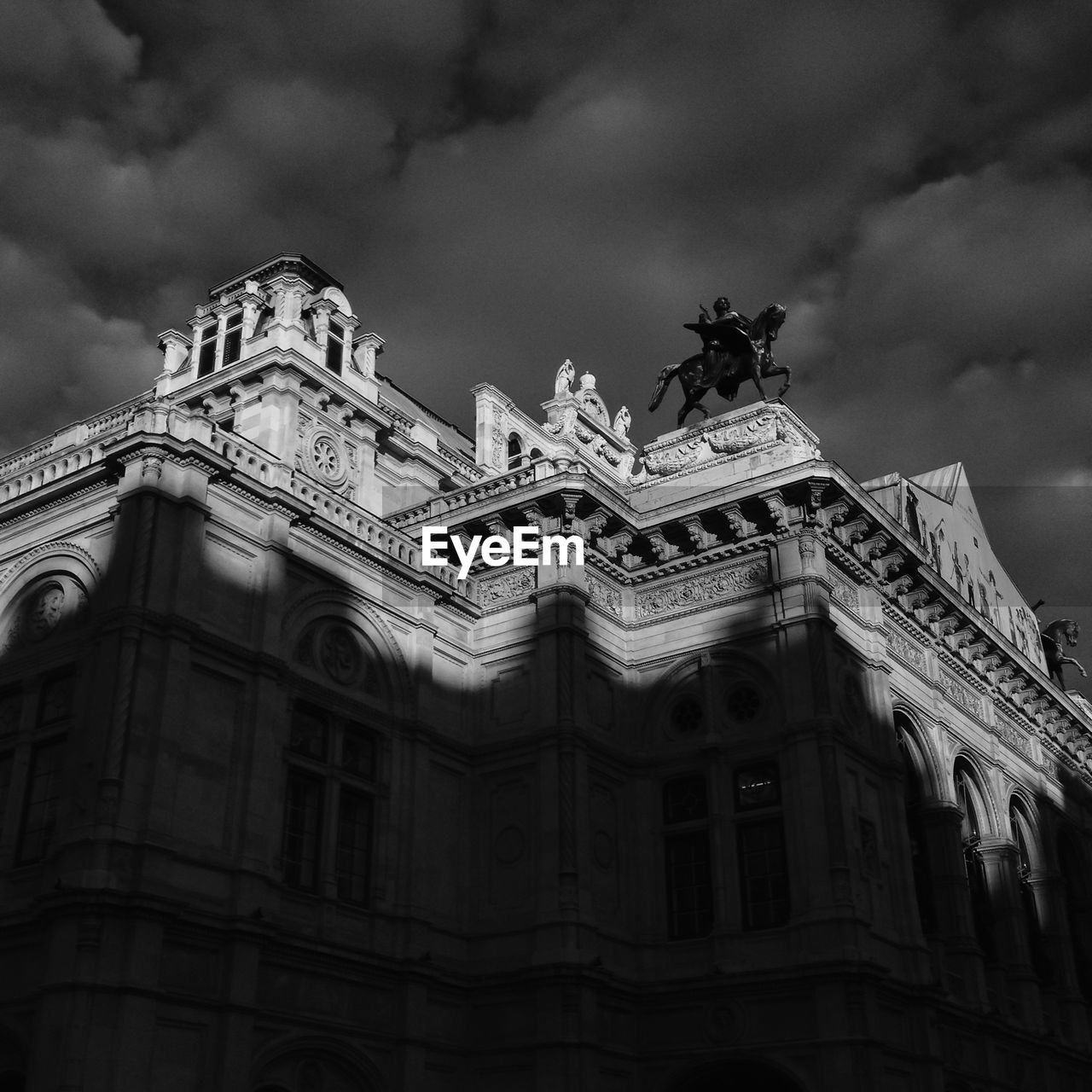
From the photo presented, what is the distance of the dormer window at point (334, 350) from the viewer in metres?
37.7

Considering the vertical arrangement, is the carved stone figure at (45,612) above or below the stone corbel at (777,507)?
below

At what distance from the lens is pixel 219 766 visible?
21.5 meters

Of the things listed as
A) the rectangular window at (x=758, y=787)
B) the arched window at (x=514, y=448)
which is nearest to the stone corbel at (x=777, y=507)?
the rectangular window at (x=758, y=787)

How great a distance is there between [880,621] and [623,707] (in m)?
5.48

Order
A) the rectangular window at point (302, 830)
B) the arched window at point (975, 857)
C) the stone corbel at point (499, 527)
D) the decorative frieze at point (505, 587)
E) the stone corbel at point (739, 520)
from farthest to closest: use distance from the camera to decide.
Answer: the arched window at point (975, 857) → the stone corbel at point (499, 527) → the decorative frieze at point (505, 587) → the stone corbel at point (739, 520) → the rectangular window at point (302, 830)

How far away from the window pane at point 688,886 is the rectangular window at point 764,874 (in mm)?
711

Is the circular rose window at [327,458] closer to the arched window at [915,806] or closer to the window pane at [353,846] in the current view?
the window pane at [353,846]

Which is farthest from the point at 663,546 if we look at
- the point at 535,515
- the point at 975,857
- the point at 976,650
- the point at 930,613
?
the point at 975,857

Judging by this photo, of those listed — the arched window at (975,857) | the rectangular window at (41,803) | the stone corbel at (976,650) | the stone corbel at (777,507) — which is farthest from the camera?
the stone corbel at (976,650)

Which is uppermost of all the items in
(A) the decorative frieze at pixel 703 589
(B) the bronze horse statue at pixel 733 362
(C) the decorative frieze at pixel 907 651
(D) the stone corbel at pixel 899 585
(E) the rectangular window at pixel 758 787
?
(B) the bronze horse statue at pixel 733 362

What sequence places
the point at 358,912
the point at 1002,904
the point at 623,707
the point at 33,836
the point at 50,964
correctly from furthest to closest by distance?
1. the point at 1002,904
2. the point at 623,707
3. the point at 358,912
4. the point at 33,836
5. the point at 50,964

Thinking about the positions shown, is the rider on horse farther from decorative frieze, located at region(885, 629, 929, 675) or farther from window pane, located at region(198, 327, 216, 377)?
window pane, located at region(198, 327, 216, 377)

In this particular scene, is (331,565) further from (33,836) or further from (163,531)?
(33,836)

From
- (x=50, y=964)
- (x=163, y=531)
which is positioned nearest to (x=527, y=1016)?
(x=50, y=964)
